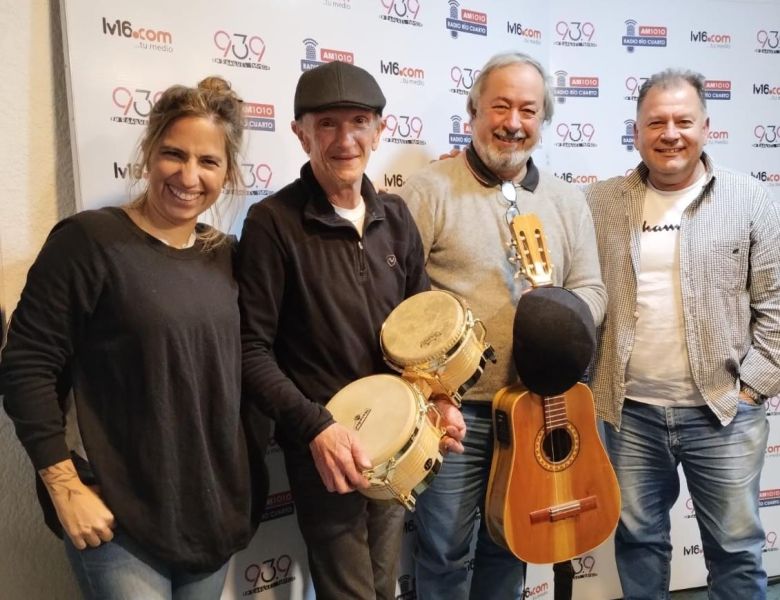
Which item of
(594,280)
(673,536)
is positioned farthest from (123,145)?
(673,536)

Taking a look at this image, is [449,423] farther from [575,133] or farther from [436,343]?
[575,133]

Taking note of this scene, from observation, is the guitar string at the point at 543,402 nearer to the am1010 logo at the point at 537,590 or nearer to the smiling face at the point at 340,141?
the smiling face at the point at 340,141

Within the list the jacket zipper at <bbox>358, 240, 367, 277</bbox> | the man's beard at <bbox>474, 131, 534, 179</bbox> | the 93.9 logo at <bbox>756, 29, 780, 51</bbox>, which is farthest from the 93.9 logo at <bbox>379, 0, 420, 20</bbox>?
the 93.9 logo at <bbox>756, 29, 780, 51</bbox>

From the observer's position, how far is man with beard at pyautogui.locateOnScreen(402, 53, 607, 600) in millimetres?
1849

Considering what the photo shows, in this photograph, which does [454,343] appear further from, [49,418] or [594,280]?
[49,418]

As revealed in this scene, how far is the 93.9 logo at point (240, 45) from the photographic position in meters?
1.82

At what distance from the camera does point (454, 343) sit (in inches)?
56.1

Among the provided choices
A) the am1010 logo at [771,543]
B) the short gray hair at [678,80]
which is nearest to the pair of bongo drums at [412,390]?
the short gray hair at [678,80]

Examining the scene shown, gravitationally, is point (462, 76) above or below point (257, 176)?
above

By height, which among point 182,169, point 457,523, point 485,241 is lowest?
point 457,523

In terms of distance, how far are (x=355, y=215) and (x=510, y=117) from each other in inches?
24.9

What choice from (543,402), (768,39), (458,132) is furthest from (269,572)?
(768,39)

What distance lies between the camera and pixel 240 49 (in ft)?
6.09

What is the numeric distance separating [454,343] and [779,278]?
4.04 feet
